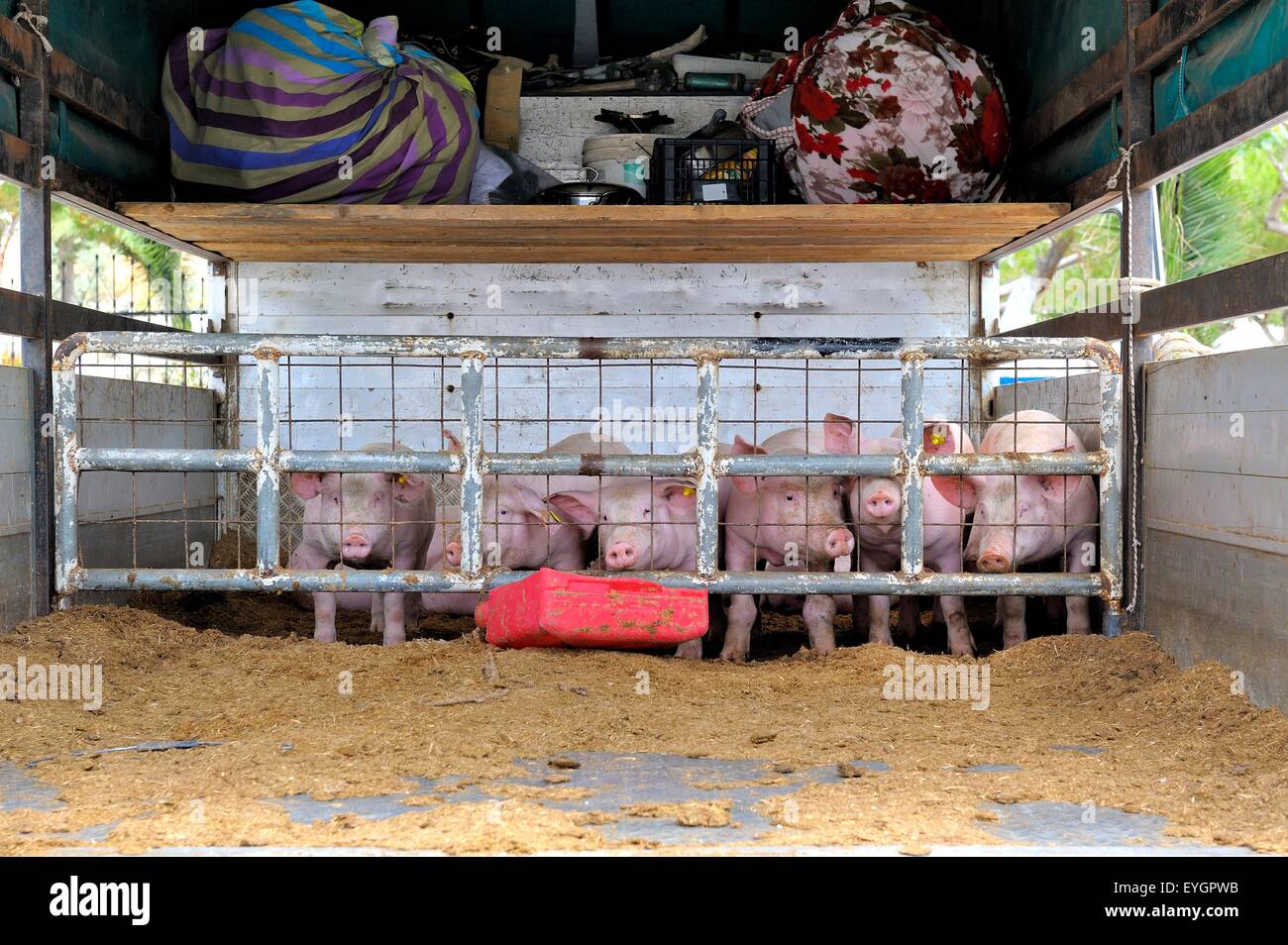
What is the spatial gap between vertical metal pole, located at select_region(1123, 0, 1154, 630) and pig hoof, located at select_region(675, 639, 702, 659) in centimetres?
172

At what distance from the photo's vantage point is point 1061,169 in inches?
251

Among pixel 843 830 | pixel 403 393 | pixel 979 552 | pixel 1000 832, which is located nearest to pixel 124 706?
pixel 843 830

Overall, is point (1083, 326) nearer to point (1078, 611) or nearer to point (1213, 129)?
point (1078, 611)

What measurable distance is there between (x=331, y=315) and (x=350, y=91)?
71.1 inches

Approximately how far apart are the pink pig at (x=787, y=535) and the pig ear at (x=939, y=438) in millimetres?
446

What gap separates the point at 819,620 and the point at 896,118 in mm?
2631

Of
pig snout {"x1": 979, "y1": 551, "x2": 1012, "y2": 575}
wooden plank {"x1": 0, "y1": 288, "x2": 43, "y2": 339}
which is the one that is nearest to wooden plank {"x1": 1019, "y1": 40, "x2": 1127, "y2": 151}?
pig snout {"x1": 979, "y1": 551, "x2": 1012, "y2": 575}

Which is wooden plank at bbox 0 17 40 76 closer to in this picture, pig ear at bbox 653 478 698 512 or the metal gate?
the metal gate

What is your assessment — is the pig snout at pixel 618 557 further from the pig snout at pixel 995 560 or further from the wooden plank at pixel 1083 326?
the wooden plank at pixel 1083 326

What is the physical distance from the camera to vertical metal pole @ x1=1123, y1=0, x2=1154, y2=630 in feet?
16.7

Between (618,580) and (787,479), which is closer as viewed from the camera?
(618,580)

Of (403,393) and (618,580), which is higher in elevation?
(403,393)

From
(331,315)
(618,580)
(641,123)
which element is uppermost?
(641,123)

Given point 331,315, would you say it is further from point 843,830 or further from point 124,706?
point 843,830
